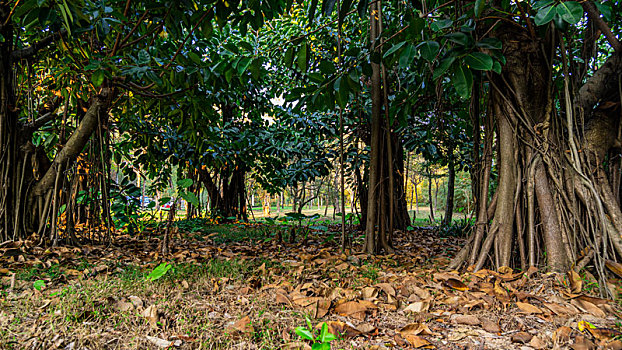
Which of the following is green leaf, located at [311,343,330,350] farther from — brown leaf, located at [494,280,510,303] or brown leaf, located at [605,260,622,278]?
brown leaf, located at [605,260,622,278]

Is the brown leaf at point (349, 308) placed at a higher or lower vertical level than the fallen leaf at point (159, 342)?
higher

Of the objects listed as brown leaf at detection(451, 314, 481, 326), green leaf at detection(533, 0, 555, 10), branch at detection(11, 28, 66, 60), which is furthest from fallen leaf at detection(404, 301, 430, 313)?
branch at detection(11, 28, 66, 60)

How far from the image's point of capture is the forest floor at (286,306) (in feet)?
4.24

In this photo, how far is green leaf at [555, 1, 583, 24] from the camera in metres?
1.22

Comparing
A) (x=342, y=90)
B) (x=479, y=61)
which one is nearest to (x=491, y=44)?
(x=479, y=61)

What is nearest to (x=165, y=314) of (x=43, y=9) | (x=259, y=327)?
(x=259, y=327)

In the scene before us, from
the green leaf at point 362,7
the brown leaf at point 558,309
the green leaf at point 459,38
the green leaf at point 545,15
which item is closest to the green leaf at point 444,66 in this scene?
the green leaf at point 459,38

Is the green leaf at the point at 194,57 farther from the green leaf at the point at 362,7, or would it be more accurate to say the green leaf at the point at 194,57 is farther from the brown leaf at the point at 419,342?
the brown leaf at the point at 419,342

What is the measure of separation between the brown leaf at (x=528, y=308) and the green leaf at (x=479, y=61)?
3.93 ft

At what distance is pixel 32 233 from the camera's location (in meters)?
3.11

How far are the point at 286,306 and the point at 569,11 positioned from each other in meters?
1.83

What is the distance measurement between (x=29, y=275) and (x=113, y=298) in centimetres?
92

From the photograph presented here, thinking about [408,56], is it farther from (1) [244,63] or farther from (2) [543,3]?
(1) [244,63]

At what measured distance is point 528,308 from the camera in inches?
61.1
